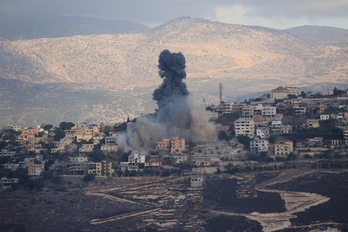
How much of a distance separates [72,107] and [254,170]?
100 m

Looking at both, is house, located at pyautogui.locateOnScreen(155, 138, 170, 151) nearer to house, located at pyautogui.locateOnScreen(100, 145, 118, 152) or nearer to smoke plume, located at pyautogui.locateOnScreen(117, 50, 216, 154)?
smoke plume, located at pyautogui.locateOnScreen(117, 50, 216, 154)

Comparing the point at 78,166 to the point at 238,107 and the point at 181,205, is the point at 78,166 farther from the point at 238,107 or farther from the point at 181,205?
the point at 238,107

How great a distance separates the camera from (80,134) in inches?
3984

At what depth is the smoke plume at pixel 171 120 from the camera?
307 ft

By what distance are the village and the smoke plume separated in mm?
1453

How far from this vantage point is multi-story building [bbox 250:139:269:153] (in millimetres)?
88062

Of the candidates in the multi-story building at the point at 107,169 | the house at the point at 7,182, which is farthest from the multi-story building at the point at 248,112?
the house at the point at 7,182

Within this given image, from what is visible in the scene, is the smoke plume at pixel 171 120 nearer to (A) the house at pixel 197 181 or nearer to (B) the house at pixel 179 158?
(B) the house at pixel 179 158

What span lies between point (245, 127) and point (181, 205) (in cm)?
2169

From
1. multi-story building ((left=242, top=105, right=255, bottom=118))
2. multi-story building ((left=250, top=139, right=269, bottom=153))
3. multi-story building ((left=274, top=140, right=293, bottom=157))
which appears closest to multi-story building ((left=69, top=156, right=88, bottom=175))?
multi-story building ((left=250, top=139, right=269, bottom=153))

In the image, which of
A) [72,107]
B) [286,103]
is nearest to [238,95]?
[72,107]

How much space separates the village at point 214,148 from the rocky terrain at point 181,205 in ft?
8.51

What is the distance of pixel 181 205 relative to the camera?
2972 inches

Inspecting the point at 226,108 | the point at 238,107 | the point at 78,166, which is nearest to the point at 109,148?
the point at 78,166
